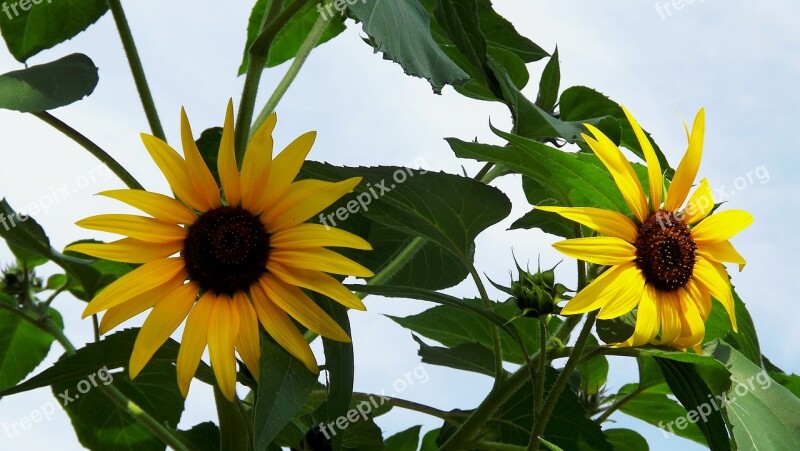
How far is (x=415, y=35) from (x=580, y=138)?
0.15m

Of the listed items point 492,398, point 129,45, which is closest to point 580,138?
point 492,398

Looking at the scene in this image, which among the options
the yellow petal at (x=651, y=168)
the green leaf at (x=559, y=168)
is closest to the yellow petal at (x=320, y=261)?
the green leaf at (x=559, y=168)

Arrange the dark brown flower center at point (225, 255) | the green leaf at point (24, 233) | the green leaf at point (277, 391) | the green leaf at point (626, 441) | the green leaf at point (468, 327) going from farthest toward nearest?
the green leaf at point (626, 441)
the green leaf at point (468, 327)
the green leaf at point (24, 233)
the dark brown flower center at point (225, 255)
the green leaf at point (277, 391)

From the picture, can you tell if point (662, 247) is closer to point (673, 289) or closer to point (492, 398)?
point (673, 289)

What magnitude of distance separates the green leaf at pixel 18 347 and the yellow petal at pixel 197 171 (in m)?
0.56

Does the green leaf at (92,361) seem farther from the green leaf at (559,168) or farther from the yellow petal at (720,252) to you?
the yellow petal at (720,252)

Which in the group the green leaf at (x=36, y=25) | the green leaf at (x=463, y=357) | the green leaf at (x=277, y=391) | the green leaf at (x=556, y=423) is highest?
the green leaf at (x=36, y=25)

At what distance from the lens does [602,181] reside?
0.67 m

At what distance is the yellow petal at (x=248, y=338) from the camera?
0.64 m

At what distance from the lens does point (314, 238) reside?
2.12 feet

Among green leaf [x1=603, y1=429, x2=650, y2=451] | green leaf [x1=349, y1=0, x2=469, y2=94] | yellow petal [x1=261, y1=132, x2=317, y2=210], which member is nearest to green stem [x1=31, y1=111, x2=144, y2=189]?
yellow petal [x1=261, y1=132, x2=317, y2=210]

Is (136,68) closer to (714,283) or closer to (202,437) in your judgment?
(202,437)

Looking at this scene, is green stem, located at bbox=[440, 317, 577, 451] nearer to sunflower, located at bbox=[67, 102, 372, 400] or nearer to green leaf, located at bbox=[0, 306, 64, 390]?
sunflower, located at bbox=[67, 102, 372, 400]

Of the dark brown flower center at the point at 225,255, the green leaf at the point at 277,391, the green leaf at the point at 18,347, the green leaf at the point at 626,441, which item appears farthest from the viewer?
the green leaf at the point at 18,347
